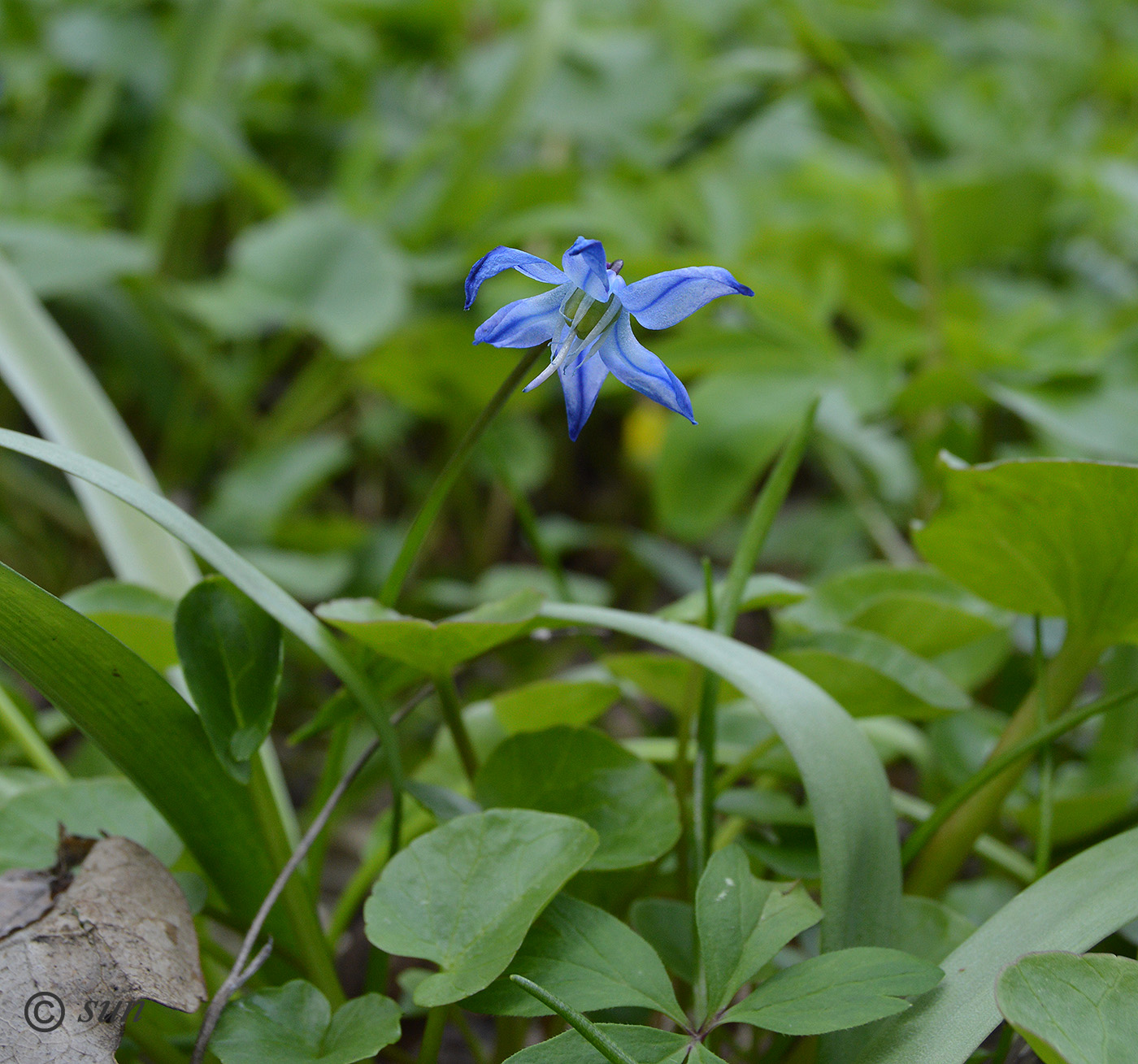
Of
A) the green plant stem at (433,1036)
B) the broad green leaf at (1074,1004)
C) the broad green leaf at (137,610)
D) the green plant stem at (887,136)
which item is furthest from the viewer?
the green plant stem at (887,136)

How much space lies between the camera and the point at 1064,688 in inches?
26.4

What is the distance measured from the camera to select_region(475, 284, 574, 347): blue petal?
0.45 m

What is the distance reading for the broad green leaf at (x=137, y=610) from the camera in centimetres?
64

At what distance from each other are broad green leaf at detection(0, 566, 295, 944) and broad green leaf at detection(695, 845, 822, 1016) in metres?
0.25

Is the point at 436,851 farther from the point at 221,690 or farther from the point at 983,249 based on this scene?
the point at 983,249

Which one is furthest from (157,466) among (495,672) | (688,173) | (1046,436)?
(1046,436)

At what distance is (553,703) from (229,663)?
0.23m

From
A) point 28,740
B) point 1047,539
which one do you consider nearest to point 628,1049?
point 1047,539

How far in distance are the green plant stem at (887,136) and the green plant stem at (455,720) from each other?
2.47 feet

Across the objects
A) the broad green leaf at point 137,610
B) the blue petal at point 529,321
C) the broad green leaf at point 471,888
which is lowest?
the broad green leaf at point 471,888

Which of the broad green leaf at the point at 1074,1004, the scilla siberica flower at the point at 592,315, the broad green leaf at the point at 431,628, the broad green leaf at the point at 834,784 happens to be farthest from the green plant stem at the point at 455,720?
the broad green leaf at the point at 1074,1004

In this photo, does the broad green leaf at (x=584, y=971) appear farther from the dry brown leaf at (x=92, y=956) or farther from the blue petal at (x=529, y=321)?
the blue petal at (x=529, y=321)

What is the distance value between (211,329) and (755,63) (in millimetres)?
949

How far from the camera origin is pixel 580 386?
46 centimetres
